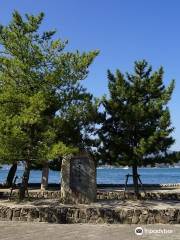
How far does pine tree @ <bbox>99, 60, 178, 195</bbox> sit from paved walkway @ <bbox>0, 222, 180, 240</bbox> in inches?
277

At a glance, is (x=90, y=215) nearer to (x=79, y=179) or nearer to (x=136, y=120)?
(x=79, y=179)

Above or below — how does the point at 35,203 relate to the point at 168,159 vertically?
below

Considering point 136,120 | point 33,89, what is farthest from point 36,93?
point 136,120

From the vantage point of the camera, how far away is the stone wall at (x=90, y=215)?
1677cm

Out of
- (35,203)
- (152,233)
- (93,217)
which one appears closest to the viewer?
(152,233)

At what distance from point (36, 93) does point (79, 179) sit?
476 cm

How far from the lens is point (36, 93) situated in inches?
790

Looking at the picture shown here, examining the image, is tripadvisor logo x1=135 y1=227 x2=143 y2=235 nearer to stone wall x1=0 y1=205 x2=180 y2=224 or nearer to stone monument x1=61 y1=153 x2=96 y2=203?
stone wall x1=0 y1=205 x2=180 y2=224

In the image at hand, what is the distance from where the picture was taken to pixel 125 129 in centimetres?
2311

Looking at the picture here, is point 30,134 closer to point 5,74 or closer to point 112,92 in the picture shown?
point 5,74

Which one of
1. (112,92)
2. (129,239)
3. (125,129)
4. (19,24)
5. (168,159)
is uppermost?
(19,24)

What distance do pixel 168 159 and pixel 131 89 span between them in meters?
4.41

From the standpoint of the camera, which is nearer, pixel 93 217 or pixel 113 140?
pixel 93 217

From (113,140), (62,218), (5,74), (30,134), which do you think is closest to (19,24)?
(5,74)
